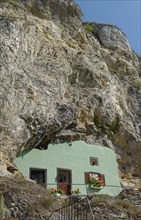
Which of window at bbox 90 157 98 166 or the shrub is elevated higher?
the shrub

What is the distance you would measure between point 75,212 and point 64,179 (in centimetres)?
1010

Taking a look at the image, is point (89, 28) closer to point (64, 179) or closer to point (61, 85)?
point (61, 85)

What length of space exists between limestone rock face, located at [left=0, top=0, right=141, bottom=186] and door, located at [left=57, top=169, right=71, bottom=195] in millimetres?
2171

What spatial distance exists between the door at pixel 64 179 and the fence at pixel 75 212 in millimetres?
8879

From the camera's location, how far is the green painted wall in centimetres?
2306

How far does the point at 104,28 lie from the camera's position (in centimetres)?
3859

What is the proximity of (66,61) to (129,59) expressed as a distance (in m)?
11.9

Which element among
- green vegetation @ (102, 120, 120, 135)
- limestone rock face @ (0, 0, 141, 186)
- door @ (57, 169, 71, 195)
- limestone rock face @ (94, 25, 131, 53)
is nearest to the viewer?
limestone rock face @ (0, 0, 141, 186)

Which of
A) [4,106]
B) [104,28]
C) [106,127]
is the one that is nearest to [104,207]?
[4,106]

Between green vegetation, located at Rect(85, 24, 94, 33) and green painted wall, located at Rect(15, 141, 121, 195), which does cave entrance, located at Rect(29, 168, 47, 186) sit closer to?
green painted wall, located at Rect(15, 141, 121, 195)

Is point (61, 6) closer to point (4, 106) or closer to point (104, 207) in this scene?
point (4, 106)

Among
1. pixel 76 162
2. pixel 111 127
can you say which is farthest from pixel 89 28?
pixel 76 162

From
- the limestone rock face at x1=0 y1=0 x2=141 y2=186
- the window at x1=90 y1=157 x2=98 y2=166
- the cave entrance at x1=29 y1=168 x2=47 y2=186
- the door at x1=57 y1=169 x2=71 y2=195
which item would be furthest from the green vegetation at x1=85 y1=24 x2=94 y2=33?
the cave entrance at x1=29 y1=168 x2=47 y2=186

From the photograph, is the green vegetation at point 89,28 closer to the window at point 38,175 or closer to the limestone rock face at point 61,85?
the limestone rock face at point 61,85
